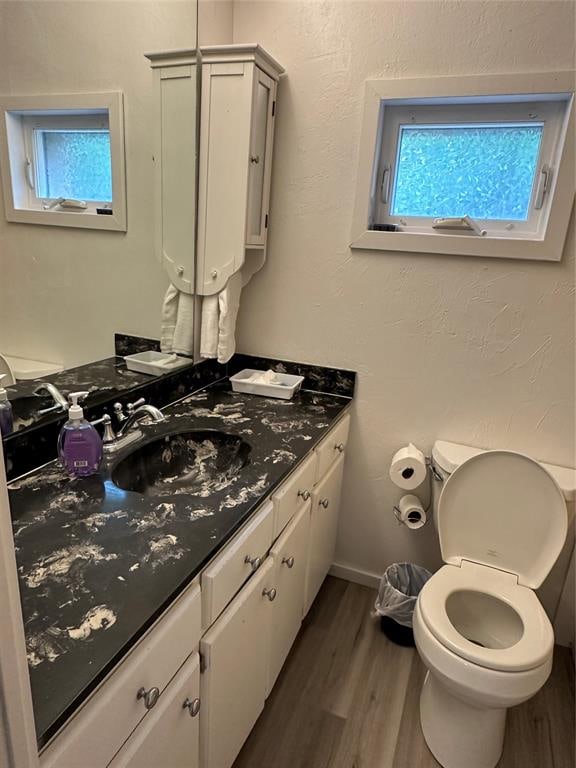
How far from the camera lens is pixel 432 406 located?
180 cm

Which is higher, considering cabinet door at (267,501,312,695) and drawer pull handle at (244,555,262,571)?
drawer pull handle at (244,555,262,571)

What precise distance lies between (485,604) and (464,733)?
373mm

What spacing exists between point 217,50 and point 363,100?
20.6 inches

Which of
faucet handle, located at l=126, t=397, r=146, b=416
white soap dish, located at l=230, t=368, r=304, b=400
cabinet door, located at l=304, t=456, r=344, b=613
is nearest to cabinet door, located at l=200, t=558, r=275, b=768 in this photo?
cabinet door, located at l=304, t=456, r=344, b=613

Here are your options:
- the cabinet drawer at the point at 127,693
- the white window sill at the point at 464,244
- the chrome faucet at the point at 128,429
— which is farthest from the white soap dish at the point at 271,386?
the cabinet drawer at the point at 127,693

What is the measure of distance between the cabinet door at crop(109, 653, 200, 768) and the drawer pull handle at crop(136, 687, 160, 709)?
5 centimetres

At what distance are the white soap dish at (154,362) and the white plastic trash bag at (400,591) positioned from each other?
46.6 inches

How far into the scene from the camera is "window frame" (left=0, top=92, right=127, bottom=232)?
3.38ft

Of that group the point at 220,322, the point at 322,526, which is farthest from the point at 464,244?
the point at 322,526

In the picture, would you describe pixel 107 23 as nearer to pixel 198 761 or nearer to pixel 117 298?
pixel 117 298

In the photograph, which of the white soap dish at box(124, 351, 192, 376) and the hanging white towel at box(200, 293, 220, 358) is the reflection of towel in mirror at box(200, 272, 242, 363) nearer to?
the hanging white towel at box(200, 293, 220, 358)

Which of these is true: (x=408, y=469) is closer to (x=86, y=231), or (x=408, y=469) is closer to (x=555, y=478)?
(x=555, y=478)

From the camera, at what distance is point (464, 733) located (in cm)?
135

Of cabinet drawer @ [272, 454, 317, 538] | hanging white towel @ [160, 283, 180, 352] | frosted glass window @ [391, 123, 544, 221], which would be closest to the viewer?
cabinet drawer @ [272, 454, 317, 538]
